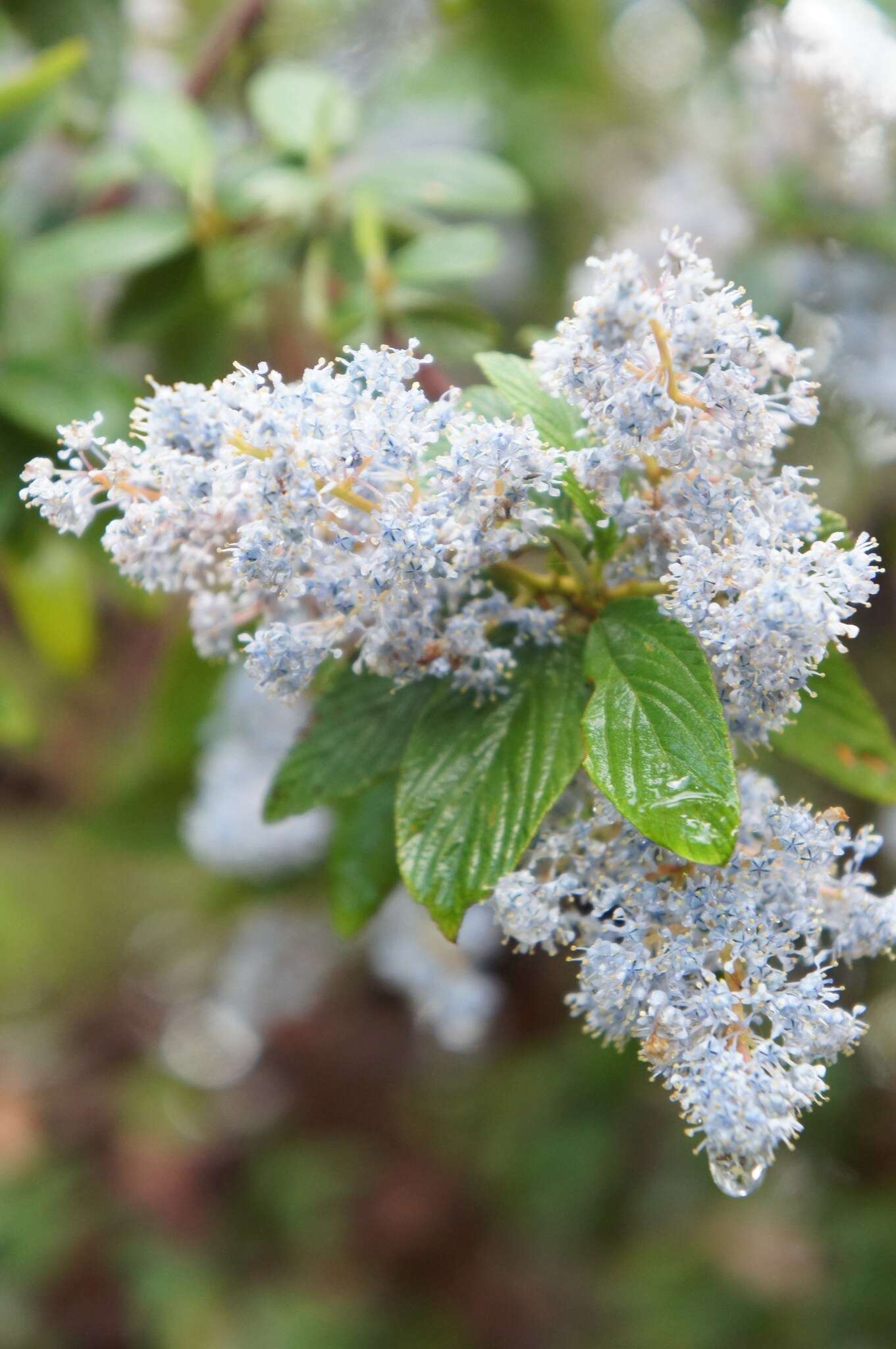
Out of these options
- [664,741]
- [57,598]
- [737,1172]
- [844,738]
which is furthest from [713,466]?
[57,598]

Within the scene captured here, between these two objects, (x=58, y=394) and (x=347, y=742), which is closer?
(x=347, y=742)

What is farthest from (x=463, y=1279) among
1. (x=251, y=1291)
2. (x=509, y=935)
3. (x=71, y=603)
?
(x=509, y=935)

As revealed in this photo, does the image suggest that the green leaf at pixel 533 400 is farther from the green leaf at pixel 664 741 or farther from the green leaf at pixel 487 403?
the green leaf at pixel 664 741

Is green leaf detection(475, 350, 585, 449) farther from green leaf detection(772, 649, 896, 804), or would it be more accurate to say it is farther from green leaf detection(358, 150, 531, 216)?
green leaf detection(358, 150, 531, 216)

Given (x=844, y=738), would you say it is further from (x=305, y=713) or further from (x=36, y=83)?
(x=36, y=83)

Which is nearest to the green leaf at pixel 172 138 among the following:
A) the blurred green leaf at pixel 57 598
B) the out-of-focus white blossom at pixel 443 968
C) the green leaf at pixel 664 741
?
the blurred green leaf at pixel 57 598

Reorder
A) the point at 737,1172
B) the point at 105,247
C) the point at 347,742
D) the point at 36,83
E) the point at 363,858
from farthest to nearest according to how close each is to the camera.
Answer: the point at 105,247
the point at 36,83
the point at 363,858
the point at 347,742
the point at 737,1172

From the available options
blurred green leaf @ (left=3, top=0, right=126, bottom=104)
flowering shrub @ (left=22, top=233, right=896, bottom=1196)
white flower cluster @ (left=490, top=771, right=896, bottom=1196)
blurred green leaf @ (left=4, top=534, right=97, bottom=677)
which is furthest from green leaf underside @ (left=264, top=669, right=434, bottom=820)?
blurred green leaf @ (left=3, top=0, right=126, bottom=104)
